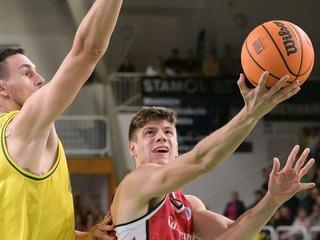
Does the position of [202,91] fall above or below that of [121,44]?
below

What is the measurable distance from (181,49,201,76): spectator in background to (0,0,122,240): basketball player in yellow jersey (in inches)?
469

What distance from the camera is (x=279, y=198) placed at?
4324 mm

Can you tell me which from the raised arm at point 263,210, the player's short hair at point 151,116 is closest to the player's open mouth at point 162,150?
the player's short hair at point 151,116

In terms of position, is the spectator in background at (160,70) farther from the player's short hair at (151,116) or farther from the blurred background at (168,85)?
the player's short hair at (151,116)

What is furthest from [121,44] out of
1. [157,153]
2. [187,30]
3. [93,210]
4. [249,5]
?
[157,153]

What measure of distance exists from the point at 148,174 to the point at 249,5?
14.5 m

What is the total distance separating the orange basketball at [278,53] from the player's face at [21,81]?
113cm

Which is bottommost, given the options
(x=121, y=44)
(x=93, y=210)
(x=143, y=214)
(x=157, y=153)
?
(x=93, y=210)

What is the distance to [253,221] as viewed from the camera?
4.46 metres

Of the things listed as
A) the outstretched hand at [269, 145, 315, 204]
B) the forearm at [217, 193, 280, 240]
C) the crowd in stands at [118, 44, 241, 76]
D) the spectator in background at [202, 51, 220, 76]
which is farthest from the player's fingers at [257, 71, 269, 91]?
the spectator in background at [202, 51, 220, 76]

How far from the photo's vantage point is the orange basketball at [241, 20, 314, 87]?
3656 millimetres

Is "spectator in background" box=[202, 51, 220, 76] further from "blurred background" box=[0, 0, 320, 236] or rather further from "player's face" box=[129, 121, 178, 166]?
"player's face" box=[129, 121, 178, 166]

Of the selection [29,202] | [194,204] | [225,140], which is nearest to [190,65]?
[194,204]

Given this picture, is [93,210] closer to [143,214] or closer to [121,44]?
[121,44]
